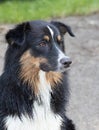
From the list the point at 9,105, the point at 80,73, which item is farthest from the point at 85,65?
the point at 9,105

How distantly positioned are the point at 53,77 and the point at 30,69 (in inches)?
12.6

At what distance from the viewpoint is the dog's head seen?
632cm

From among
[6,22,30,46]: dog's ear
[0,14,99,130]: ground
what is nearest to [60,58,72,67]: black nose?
[6,22,30,46]: dog's ear

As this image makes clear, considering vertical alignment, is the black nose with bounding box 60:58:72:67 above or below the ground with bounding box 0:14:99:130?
above

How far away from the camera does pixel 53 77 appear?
655 centimetres

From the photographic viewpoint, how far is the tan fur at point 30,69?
6328 millimetres

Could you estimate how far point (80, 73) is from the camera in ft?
31.5

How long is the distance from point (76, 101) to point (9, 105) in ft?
6.67

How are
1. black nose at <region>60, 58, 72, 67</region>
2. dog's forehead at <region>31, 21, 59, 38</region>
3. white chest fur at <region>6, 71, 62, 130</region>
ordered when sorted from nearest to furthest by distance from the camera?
black nose at <region>60, 58, 72, 67</region> → dog's forehead at <region>31, 21, 59, 38</region> → white chest fur at <region>6, 71, 62, 130</region>

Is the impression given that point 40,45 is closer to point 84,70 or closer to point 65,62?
point 65,62

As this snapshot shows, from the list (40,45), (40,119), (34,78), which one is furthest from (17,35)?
(40,119)

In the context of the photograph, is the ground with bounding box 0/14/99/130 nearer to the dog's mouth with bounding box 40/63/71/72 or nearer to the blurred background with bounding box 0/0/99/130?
the blurred background with bounding box 0/0/99/130

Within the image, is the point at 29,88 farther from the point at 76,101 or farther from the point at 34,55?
the point at 76,101

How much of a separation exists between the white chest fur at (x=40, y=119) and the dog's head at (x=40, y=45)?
309 millimetres
